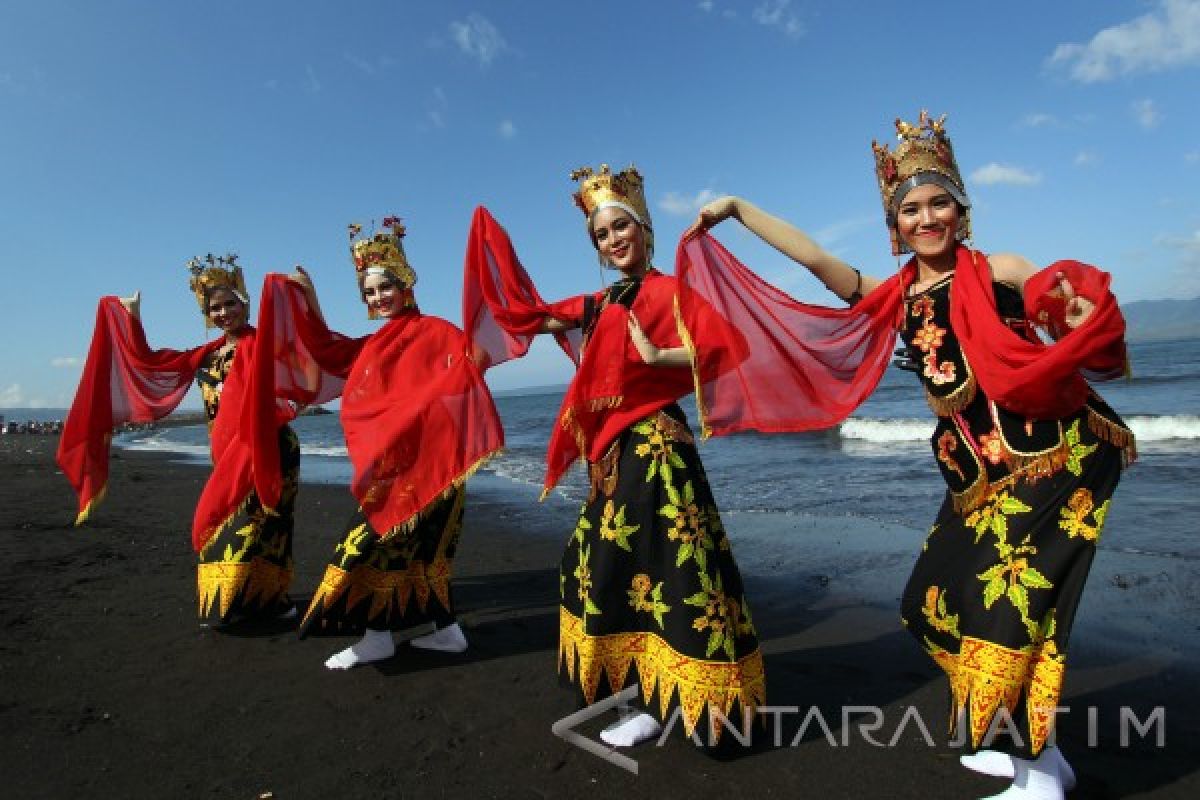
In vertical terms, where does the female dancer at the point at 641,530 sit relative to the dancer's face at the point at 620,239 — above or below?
below

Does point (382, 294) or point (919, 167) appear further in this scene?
point (382, 294)

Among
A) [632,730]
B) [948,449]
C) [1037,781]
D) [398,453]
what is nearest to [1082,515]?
[948,449]

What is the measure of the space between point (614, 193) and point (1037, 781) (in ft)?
9.51

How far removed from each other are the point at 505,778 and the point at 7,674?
11.1 feet

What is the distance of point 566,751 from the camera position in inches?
120

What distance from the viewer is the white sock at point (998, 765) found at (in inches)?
100

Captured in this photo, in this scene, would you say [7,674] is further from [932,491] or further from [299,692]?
[932,491]

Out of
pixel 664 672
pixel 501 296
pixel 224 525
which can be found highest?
pixel 501 296

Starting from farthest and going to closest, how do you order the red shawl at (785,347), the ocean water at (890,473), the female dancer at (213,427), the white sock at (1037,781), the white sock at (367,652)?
the ocean water at (890,473)
the female dancer at (213,427)
the white sock at (367,652)
the red shawl at (785,347)
the white sock at (1037,781)

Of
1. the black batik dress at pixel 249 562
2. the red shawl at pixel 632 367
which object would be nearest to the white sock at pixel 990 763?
the red shawl at pixel 632 367

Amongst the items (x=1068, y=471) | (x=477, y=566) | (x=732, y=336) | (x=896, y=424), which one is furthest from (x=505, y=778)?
(x=896, y=424)

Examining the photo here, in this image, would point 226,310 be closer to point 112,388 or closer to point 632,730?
point 112,388

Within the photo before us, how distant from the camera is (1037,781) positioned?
2404mm

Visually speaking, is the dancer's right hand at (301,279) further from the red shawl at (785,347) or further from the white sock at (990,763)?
the white sock at (990,763)
